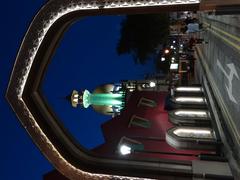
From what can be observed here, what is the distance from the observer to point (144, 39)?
167ft

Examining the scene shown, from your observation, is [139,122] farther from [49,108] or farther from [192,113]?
[49,108]

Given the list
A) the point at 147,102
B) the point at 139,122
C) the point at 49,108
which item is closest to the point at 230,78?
the point at 139,122

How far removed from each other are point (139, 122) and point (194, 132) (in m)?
4.05

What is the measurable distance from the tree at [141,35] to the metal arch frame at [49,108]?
41.6m

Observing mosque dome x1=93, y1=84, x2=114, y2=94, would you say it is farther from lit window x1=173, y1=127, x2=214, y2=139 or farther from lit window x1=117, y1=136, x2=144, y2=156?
lit window x1=173, y1=127, x2=214, y2=139

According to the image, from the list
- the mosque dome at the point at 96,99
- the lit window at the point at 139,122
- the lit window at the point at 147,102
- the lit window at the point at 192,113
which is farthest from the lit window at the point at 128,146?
the mosque dome at the point at 96,99

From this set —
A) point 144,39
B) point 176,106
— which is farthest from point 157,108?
point 144,39

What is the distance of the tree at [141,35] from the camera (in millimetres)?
50656

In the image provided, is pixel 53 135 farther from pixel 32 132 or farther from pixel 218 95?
pixel 218 95

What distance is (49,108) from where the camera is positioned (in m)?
9.88

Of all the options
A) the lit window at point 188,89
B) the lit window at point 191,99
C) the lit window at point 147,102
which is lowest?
the lit window at point 147,102

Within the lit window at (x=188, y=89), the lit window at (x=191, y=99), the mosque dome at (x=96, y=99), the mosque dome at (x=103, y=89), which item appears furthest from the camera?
the mosque dome at (x=103, y=89)

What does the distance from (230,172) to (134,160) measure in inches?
127

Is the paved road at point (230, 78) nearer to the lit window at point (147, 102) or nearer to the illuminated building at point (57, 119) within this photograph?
the illuminated building at point (57, 119)
